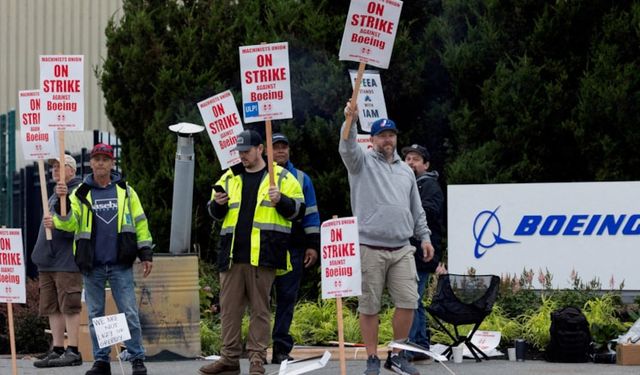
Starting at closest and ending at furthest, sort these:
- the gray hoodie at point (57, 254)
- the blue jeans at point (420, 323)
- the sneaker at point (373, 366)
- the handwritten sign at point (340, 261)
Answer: the handwritten sign at point (340, 261) < the sneaker at point (373, 366) < the blue jeans at point (420, 323) < the gray hoodie at point (57, 254)

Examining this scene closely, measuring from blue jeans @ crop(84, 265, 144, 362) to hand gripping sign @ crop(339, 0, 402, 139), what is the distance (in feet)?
8.13

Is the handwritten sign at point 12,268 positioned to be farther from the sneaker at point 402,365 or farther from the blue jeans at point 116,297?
the sneaker at point 402,365

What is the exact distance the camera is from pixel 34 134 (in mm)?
12969

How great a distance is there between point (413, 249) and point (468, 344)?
2.26 meters

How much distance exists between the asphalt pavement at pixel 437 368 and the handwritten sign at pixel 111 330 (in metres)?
1.13

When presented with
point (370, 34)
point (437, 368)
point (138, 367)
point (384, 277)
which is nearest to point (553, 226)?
point (437, 368)

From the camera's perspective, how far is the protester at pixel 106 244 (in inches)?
469

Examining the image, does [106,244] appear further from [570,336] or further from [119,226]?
[570,336]

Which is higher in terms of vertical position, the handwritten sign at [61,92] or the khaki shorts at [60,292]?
the handwritten sign at [61,92]

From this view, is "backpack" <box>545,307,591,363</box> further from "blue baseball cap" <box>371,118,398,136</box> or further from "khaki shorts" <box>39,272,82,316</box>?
"khaki shorts" <box>39,272,82,316</box>

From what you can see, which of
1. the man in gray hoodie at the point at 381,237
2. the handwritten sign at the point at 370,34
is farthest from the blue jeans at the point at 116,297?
the handwritten sign at the point at 370,34

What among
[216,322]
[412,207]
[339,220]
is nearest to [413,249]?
[412,207]

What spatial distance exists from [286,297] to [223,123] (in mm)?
1823

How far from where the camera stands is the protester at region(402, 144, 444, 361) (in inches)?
499
